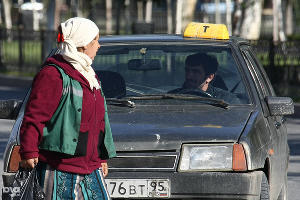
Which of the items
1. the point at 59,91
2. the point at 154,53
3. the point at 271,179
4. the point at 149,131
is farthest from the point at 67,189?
the point at 154,53

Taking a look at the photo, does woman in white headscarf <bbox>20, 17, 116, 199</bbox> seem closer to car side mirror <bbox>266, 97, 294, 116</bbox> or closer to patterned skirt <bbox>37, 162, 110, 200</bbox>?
patterned skirt <bbox>37, 162, 110, 200</bbox>

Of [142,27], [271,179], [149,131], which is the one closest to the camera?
[149,131]

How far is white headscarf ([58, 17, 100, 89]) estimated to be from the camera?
14.9ft

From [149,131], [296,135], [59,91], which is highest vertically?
[59,91]

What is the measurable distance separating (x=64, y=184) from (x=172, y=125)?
1.34m

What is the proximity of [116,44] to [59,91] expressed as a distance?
2.35 m

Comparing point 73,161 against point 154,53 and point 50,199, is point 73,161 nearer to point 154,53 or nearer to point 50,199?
point 50,199

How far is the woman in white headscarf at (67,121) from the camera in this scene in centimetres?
446

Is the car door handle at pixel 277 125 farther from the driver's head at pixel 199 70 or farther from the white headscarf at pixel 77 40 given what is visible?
the white headscarf at pixel 77 40

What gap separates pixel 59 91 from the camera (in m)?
4.49

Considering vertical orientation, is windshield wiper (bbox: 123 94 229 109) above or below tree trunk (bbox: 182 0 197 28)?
above

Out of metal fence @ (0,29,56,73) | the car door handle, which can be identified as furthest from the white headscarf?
metal fence @ (0,29,56,73)

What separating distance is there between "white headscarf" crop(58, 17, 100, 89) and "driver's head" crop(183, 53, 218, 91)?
2.08 meters

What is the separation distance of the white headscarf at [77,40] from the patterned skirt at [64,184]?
0.45m
